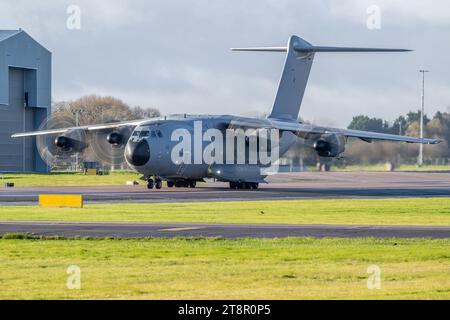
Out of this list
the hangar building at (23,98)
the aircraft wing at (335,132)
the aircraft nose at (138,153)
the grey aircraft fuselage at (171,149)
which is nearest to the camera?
the aircraft nose at (138,153)

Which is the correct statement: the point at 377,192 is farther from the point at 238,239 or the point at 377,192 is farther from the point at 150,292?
the point at 150,292

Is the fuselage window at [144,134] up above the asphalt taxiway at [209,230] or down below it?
above

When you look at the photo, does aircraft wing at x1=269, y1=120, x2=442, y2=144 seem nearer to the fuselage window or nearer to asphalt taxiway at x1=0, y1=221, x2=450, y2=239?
the fuselage window

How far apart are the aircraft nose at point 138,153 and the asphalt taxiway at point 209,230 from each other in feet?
79.4

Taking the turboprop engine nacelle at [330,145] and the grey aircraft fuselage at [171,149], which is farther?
the turboprop engine nacelle at [330,145]

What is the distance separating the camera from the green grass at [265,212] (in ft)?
126

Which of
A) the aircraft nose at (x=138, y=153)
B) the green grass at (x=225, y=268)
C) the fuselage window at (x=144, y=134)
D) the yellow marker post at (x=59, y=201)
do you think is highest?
the fuselage window at (x=144, y=134)

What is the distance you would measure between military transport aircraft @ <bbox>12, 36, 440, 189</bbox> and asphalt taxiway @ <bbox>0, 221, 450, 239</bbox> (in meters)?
25.6

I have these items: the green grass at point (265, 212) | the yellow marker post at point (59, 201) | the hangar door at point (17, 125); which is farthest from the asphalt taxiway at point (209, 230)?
the hangar door at point (17, 125)

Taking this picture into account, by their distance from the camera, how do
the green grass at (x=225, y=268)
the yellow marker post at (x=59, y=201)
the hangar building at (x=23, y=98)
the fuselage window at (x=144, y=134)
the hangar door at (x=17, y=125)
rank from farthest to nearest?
the hangar door at (x=17, y=125), the hangar building at (x=23, y=98), the fuselage window at (x=144, y=134), the yellow marker post at (x=59, y=201), the green grass at (x=225, y=268)

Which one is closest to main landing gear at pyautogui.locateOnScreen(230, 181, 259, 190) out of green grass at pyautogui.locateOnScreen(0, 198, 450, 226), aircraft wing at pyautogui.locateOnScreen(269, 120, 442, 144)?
aircraft wing at pyautogui.locateOnScreen(269, 120, 442, 144)

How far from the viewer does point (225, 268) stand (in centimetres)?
2291

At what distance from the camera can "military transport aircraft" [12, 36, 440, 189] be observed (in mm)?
62469

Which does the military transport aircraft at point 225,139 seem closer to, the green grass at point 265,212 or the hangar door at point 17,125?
the green grass at point 265,212
